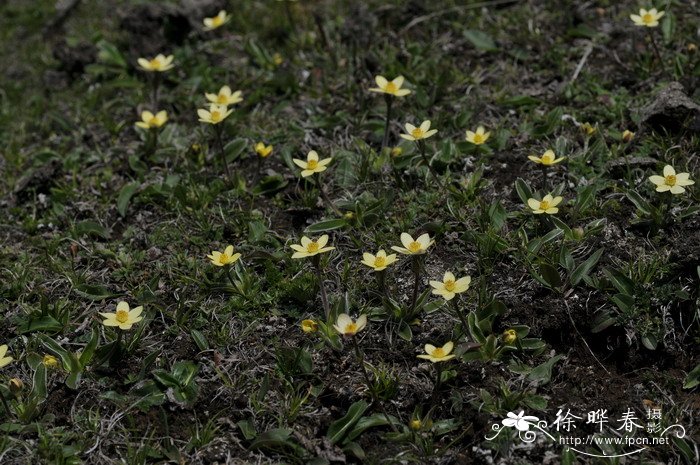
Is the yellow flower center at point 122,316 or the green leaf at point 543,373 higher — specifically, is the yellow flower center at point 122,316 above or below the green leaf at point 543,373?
above

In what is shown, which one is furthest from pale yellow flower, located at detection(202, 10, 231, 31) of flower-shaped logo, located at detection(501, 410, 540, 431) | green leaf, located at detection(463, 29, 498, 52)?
flower-shaped logo, located at detection(501, 410, 540, 431)

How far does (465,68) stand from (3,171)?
2715mm

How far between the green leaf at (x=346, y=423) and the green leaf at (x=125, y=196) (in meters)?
1.76

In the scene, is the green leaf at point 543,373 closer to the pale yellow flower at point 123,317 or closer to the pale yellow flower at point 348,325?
the pale yellow flower at point 348,325

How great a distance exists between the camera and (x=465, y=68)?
4.74 meters

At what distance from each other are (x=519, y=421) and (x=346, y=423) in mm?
617

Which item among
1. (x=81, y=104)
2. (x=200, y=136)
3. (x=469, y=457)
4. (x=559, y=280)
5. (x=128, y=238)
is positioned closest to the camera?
(x=469, y=457)

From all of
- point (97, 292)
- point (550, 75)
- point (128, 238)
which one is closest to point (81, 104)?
point (128, 238)

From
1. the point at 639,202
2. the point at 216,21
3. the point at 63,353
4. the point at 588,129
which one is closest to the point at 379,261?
the point at 639,202

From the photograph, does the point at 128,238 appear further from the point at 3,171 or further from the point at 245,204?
the point at 3,171

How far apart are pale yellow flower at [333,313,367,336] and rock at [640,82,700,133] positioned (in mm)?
1923

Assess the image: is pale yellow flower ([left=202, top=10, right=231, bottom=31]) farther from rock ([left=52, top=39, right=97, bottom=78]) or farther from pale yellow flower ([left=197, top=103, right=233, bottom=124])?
pale yellow flower ([left=197, top=103, right=233, bottom=124])

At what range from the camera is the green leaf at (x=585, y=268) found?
3270 mm

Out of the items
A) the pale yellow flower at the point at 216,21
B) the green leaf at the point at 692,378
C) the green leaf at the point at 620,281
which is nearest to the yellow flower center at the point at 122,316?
the green leaf at the point at 620,281
